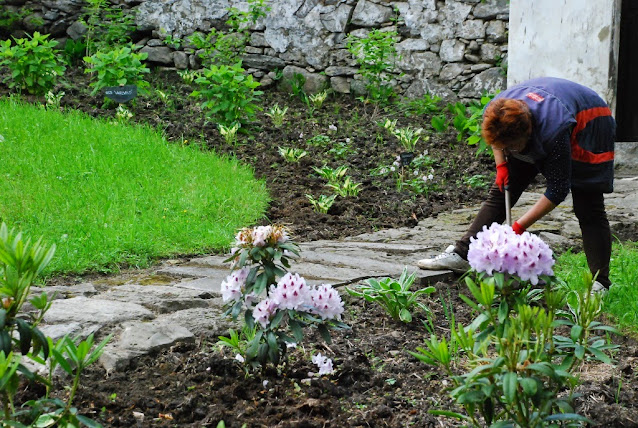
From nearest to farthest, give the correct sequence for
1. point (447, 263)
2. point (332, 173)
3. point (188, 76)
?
point (447, 263)
point (332, 173)
point (188, 76)

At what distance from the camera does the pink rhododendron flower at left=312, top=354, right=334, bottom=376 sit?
255 centimetres

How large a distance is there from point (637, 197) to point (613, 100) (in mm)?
1260

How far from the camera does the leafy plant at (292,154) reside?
6.64 m

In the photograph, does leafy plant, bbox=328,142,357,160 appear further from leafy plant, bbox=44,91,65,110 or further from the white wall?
leafy plant, bbox=44,91,65,110

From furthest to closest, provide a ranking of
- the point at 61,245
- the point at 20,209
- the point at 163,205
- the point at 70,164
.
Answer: the point at 70,164, the point at 163,205, the point at 20,209, the point at 61,245

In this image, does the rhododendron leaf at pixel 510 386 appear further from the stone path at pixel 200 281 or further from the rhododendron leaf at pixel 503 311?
the stone path at pixel 200 281

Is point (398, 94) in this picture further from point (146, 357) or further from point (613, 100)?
point (146, 357)

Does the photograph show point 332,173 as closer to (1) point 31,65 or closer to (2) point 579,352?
(1) point 31,65

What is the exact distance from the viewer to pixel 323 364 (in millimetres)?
2564

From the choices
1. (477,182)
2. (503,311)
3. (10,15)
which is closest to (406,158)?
(477,182)

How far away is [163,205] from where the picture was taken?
5.04 meters

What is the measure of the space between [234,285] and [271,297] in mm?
167

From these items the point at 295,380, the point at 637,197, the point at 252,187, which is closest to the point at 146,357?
the point at 295,380

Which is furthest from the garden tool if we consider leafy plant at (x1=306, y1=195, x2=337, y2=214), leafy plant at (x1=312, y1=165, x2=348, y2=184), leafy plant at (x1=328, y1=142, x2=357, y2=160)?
leafy plant at (x1=328, y1=142, x2=357, y2=160)
